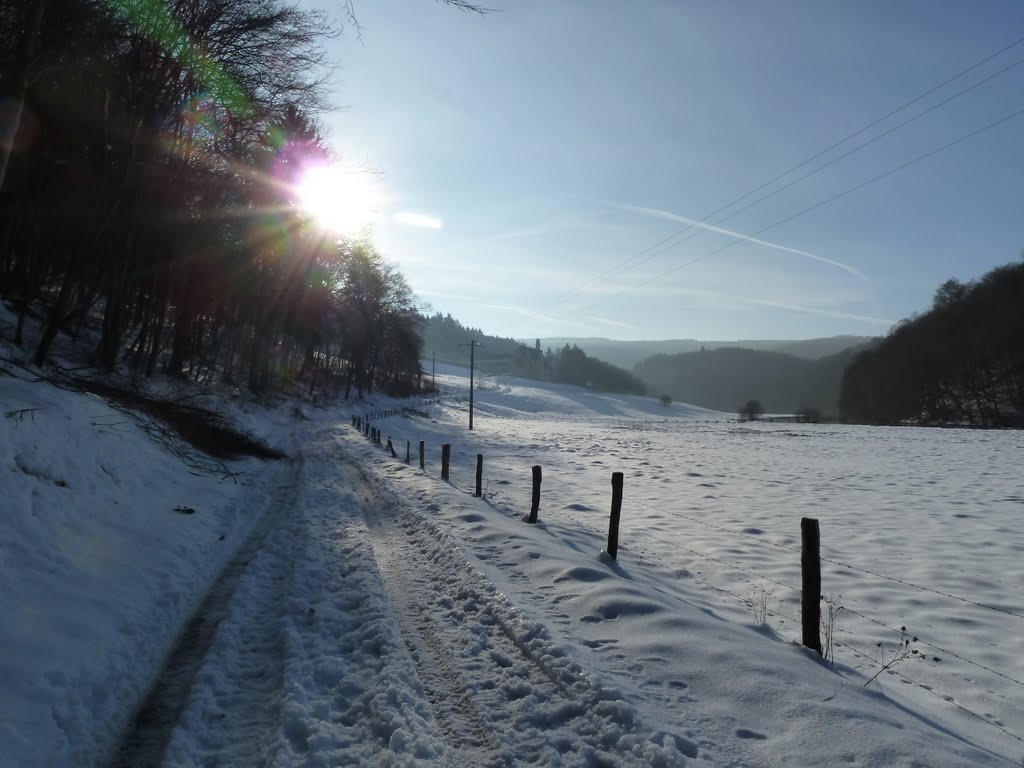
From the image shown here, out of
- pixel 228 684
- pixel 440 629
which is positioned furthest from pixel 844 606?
pixel 228 684

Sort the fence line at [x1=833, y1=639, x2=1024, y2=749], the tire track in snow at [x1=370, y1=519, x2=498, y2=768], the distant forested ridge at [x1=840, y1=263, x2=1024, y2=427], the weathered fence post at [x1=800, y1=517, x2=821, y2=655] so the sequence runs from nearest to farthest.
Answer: the tire track in snow at [x1=370, y1=519, x2=498, y2=768] → the fence line at [x1=833, y1=639, x2=1024, y2=749] → the weathered fence post at [x1=800, y1=517, x2=821, y2=655] → the distant forested ridge at [x1=840, y1=263, x2=1024, y2=427]

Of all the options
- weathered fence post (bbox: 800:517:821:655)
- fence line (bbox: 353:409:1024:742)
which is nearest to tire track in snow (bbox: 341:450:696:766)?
weathered fence post (bbox: 800:517:821:655)

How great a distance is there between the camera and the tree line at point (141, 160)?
9.27 metres

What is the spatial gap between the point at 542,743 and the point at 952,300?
113m

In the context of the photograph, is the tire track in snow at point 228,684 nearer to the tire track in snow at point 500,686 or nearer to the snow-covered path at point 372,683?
the snow-covered path at point 372,683

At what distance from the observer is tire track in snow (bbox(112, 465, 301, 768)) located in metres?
3.38

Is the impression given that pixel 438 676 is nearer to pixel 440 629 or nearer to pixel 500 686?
pixel 500 686

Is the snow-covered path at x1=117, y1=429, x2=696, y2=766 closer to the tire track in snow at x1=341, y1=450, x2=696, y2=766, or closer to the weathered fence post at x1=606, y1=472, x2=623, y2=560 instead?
the tire track in snow at x1=341, y1=450, x2=696, y2=766

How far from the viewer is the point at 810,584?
5145 mm

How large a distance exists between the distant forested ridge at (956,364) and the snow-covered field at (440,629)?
81.6 metres

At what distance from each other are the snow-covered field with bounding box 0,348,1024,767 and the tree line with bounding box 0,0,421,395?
191 inches

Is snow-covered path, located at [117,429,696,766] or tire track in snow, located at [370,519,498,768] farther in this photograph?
tire track in snow, located at [370,519,498,768]

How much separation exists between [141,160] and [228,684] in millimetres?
14906

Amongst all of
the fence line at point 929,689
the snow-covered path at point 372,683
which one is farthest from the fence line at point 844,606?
the snow-covered path at point 372,683
